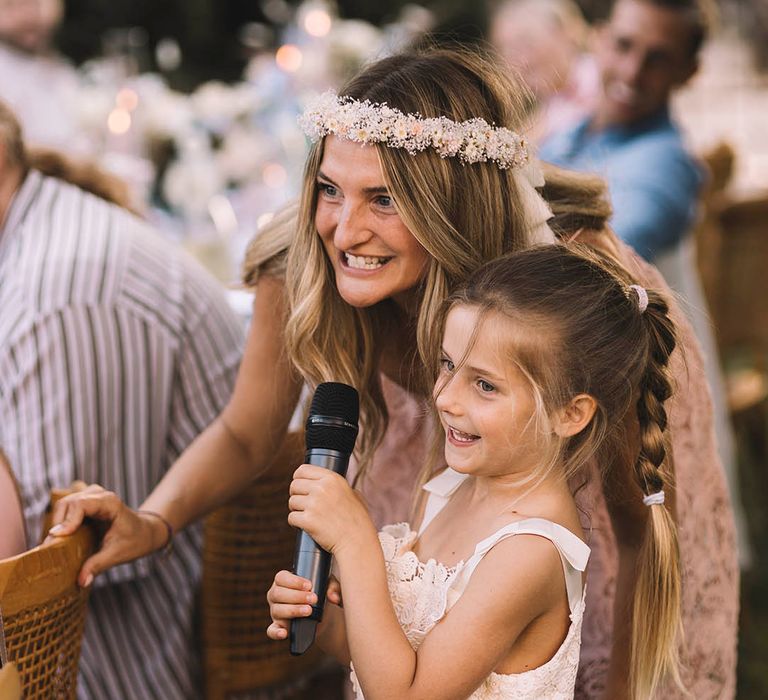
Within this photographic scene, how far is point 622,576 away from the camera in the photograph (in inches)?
72.2

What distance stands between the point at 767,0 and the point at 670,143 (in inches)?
404

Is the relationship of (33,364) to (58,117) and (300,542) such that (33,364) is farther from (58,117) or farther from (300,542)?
(58,117)

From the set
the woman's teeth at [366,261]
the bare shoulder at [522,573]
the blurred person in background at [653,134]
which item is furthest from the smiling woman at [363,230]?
the blurred person in background at [653,134]

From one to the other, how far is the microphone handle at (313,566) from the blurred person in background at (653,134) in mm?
1971

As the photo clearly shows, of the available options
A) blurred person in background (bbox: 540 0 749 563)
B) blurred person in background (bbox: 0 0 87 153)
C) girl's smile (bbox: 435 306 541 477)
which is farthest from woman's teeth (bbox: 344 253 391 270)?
blurred person in background (bbox: 0 0 87 153)

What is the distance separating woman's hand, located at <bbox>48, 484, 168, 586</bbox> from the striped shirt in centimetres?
45

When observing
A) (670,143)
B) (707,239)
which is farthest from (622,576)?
(707,239)

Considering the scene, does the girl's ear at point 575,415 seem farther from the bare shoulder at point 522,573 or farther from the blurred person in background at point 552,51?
the blurred person in background at point 552,51

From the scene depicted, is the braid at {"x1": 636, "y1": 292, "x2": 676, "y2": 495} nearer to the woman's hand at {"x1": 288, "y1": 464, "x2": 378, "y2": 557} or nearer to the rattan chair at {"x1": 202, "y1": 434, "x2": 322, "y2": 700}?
the woman's hand at {"x1": 288, "y1": 464, "x2": 378, "y2": 557}

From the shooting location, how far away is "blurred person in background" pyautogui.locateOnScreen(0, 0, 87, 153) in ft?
17.3

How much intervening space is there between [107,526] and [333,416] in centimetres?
59

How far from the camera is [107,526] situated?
191 centimetres

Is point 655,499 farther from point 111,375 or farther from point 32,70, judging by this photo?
point 32,70

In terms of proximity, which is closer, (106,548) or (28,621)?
(28,621)
